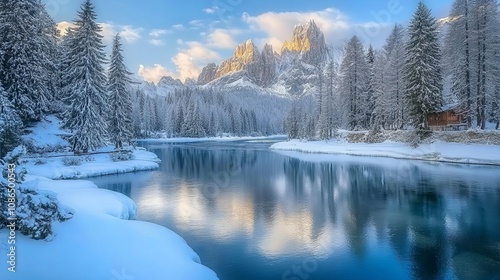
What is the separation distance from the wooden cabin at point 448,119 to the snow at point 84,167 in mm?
39596

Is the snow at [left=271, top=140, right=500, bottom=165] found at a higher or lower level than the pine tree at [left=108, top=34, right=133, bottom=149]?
lower

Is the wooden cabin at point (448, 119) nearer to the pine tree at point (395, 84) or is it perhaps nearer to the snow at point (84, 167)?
the pine tree at point (395, 84)

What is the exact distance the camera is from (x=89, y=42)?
36.9 metres

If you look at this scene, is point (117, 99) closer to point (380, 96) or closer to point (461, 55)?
point (380, 96)

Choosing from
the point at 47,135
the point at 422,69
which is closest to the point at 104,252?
the point at 47,135

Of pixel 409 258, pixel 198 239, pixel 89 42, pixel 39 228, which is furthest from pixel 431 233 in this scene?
pixel 89 42

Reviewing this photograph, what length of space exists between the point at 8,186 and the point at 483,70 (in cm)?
4671

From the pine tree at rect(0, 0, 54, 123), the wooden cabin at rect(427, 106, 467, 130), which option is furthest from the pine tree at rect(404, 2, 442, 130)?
the pine tree at rect(0, 0, 54, 123)

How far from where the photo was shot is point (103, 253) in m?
9.04

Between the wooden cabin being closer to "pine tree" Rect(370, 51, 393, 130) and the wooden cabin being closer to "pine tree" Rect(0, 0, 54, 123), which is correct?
"pine tree" Rect(370, 51, 393, 130)

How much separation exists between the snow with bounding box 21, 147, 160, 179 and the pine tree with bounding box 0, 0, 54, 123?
23.3 ft

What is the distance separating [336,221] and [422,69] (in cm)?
3439

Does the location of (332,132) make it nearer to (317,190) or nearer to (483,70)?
(483,70)

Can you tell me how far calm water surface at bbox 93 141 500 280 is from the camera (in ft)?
36.7
